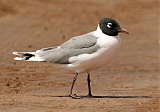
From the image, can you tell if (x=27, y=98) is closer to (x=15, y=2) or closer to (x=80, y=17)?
(x=80, y=17)

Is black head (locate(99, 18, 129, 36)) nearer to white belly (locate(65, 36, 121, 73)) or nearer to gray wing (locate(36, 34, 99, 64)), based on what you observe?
white belly (locate(65, 36, 121, 73))

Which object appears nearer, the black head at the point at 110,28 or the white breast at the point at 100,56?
the white breast at the point at 100,56

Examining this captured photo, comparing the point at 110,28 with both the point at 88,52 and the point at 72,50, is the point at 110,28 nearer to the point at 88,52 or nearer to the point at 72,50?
the point at 88,52

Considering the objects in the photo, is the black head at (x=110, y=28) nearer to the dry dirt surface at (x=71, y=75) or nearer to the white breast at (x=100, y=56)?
the white breast at (x=100, y=56)

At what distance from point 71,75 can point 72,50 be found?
10.1ft

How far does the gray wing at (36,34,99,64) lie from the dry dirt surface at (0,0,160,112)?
2.05ft

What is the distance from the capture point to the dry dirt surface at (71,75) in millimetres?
10711

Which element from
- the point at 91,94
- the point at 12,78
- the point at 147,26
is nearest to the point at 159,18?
the point at 147,26

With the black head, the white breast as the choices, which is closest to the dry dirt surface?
the white breast

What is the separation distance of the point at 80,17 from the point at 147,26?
325 cm

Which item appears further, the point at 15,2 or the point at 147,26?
the point at 15,2

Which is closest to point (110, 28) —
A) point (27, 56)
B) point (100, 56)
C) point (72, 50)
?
point (100, 56)

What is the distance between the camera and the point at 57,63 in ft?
37.8

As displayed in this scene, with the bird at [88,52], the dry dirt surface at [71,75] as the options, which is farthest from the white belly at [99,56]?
the dry dirt surface at [71,75]
